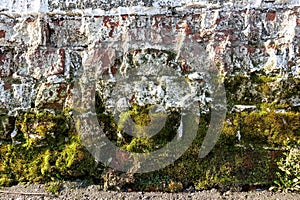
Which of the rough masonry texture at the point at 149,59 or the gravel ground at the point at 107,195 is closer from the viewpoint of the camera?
the gravel ground at the point at 107,195

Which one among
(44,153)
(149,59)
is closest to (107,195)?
(44,153)

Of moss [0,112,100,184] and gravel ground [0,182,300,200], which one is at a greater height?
moss [0,112,100,184]

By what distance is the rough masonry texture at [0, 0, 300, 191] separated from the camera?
269cm

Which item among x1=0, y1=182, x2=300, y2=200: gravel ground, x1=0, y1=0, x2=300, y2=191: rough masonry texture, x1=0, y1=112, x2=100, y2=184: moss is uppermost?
x1=0, y1=0, x2=300, y2=191: rough masonry texture

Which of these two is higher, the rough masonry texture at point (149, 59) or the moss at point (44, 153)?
the rough masonry texture at point (149, 59)

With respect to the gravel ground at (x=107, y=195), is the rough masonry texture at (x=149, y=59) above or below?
above

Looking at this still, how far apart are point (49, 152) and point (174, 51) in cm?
110

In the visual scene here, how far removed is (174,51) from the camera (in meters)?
2.77

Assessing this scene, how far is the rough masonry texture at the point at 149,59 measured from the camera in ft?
8.82

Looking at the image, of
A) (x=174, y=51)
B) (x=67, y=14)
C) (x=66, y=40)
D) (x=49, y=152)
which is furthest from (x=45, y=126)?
(x=174, y=51)

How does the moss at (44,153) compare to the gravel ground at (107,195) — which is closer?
the gravel ground at (107,195)

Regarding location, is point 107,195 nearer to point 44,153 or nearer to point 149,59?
point 44,153

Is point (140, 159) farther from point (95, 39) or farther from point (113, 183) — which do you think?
point (95, 39)

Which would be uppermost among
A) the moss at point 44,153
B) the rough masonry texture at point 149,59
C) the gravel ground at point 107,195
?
the rough masonry texture at point 149,59
